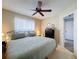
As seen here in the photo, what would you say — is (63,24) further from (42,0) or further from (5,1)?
(5,1)

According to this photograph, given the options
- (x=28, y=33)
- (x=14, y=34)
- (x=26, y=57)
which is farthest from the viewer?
(x=28, y=33)

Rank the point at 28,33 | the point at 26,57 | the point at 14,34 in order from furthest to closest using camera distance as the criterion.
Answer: the point at 28,33
the point at 14,34
the point at 26,57

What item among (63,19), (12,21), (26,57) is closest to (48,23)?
(63,19)

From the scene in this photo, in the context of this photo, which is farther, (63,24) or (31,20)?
(31,20)

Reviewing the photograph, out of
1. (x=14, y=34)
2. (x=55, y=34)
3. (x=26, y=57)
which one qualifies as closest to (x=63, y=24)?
(x=55, y=34)

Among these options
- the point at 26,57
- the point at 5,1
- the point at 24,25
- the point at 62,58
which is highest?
the point at 5,1

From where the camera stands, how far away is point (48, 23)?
22.6ft

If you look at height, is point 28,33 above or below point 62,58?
above

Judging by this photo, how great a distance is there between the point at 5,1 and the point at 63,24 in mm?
3343

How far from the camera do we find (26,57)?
1.95 metres

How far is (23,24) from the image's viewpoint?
19.0 feet

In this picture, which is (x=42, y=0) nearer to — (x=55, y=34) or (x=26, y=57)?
(x=26, y=57)

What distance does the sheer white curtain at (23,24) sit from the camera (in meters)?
5.31

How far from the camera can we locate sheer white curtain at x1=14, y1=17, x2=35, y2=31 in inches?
209
